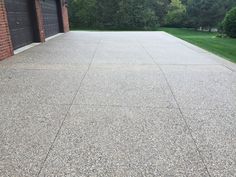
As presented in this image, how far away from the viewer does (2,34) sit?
7.21 meters

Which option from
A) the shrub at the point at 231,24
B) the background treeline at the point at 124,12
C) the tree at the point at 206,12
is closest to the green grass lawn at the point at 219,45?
the shrub at the point at 231,24

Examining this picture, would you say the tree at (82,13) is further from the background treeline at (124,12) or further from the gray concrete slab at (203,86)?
the gray concrete slab at (203,86)

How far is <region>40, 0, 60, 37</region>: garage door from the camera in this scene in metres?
12.7

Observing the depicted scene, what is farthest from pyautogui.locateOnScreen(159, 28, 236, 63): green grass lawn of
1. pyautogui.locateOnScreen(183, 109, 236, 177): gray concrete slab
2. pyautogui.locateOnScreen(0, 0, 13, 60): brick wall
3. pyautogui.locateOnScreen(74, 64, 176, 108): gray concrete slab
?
pyautogui.locateOnScreen(0, 0, 13, 60): brick wall

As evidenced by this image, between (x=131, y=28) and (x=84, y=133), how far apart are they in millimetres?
27995

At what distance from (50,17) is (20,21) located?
4666 millimetres

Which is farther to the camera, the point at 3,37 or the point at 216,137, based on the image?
the point at 3,37

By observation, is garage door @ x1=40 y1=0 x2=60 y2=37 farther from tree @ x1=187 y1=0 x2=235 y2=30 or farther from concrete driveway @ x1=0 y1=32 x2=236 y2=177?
tree @ x1=187 y1=0 x2=235 y2=30

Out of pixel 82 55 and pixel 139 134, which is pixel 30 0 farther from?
pixel 139 134

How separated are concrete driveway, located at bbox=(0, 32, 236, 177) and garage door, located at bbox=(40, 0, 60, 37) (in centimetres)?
697

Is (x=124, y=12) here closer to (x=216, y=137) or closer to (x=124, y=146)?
(x=216, y=137)

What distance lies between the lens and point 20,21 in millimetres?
9484

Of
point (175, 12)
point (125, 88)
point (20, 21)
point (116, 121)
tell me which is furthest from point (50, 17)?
point (175, 12)

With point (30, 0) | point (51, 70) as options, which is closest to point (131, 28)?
point (30, 0)
